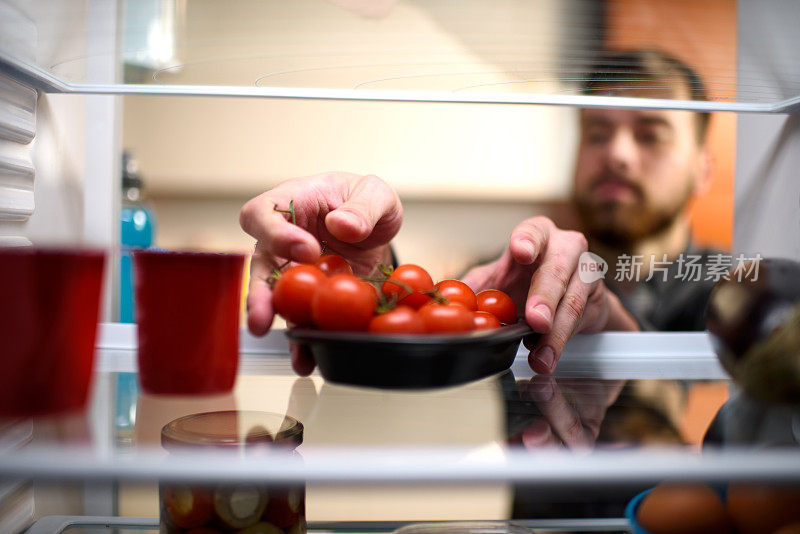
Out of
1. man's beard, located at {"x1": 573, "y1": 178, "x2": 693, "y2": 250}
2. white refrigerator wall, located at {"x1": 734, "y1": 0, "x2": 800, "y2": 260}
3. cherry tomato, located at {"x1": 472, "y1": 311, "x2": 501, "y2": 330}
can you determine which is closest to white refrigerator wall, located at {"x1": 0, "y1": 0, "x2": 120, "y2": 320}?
cherry tomato, located at {"x1": 472, "y1": 311, "x2": 501, "y2": 330}

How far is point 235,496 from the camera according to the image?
2.08ft

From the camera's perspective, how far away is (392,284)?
0.74m

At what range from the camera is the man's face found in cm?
203

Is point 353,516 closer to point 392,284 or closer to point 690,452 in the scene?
point 392,284


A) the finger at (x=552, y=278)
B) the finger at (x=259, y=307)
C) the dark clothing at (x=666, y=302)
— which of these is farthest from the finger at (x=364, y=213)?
the dark clothing at (x=666, y=302)

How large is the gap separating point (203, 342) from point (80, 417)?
119mm

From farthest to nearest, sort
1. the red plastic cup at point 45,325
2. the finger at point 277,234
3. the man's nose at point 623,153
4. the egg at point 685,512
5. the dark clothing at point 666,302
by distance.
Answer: the man's nose at point 623,153 < the dark clothing at point 666,302 < the finger at point 277,234 < the egg at point 685,512 < the red plastic cup at point 45,325

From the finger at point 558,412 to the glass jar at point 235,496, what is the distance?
0.76ft

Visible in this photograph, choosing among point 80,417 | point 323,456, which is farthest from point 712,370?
point 80,417

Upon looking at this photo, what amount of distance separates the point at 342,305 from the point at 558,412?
0.77 ft

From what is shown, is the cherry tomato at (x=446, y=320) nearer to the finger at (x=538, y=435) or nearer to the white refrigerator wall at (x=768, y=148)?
the finger at (x=538, y=435)

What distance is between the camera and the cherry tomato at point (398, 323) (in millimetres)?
596

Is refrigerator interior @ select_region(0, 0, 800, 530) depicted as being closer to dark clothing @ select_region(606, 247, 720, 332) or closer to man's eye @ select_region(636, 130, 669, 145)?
dark clothing @ select_region(606, 247, 720, 332)

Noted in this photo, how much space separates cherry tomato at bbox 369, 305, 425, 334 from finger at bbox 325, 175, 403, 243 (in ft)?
0.54
